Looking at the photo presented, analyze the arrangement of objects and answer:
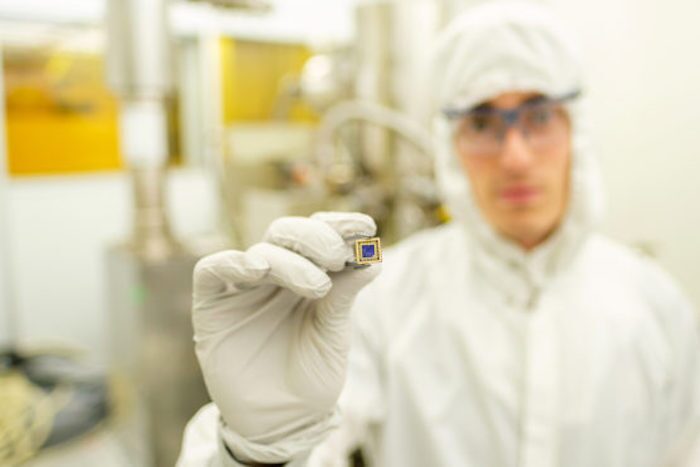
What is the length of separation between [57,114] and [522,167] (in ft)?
6.50

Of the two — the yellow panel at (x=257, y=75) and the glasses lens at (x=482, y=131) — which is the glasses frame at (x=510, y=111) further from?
the yellow panel at (x=257, y=75)

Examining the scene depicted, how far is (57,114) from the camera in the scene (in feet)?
7.26

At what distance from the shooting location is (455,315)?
38.2 inches

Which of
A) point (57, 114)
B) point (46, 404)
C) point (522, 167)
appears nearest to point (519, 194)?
point (522, 167)

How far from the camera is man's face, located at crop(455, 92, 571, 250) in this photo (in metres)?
0.86

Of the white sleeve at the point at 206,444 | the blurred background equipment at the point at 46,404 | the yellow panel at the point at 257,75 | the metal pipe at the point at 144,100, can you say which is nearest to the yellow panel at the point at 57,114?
the yellow panel at the point at 257,75

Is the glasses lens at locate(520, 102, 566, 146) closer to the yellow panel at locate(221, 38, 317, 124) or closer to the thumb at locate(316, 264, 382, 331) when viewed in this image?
the thumb at locate(316, 264, 382, 331)

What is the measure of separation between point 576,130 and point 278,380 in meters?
0.70

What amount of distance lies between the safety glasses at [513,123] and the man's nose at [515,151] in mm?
10

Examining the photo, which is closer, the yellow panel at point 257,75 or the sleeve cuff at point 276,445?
the sleeve cuff at point 276,445

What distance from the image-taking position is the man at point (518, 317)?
87cm

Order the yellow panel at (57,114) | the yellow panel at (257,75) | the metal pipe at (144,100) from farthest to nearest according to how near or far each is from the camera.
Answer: the yellow panel at (257,75)
the yellow panel at (57,114)
the metal pipe at (144,100)

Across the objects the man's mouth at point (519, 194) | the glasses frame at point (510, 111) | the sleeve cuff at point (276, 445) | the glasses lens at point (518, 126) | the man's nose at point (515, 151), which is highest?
the glasses frame at point (510, 111)

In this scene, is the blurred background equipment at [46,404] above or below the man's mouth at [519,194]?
below
